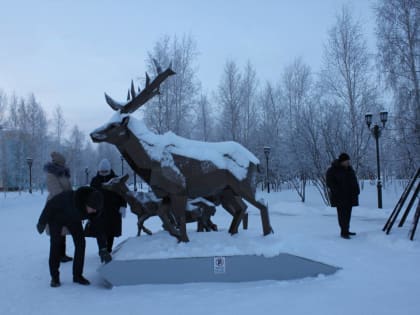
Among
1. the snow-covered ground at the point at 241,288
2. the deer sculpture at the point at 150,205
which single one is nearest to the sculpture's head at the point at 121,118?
the deer sculpture at the point at 150,205

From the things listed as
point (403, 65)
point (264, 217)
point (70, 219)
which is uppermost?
point (403, 65)

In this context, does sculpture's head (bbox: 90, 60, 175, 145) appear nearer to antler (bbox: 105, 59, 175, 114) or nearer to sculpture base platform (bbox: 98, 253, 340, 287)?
antler (bbox: 105, 59, 175, 114)

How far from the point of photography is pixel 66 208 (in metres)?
4.44

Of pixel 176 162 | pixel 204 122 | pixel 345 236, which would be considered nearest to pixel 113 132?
pixel 176 162

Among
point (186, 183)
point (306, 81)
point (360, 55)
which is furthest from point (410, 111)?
point (306, 81)

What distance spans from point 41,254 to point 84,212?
2498 mm

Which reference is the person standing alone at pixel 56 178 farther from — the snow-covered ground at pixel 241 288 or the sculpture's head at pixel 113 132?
the snow-covered ground at pixel 241 288

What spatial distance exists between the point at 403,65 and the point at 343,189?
27.6 feet

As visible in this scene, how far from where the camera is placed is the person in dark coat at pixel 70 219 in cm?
435

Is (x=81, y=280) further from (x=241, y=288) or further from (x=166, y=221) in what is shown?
(x=241, y=288)

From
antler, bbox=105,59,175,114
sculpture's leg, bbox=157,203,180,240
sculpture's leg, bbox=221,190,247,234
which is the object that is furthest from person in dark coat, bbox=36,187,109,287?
sculpture's leg, bbox=221,190,247,234

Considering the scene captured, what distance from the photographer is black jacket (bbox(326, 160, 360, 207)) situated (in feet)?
22.9

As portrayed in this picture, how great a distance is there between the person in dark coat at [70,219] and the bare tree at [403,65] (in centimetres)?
1120

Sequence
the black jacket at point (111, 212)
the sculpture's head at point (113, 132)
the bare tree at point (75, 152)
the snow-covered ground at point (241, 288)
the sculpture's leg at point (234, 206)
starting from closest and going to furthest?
the snow-covered ground at point (241, 288) → the sculpture's head at point (113, 132) → the sculpture's leg at point (234, 206) → the black jacket at point (111, 212) → the bare tree at point (75, 152)
